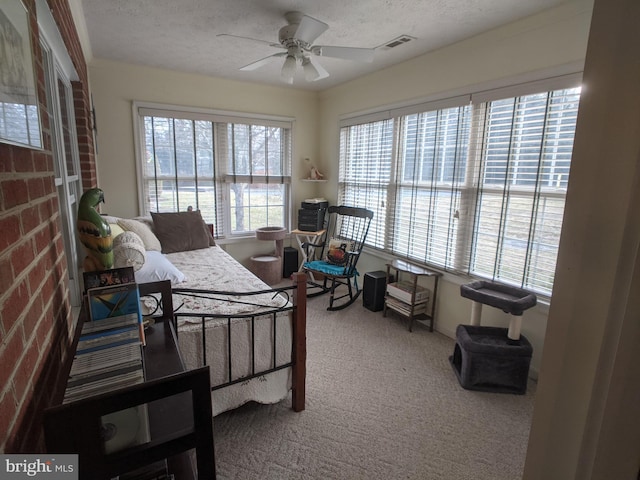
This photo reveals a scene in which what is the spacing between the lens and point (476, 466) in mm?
1677

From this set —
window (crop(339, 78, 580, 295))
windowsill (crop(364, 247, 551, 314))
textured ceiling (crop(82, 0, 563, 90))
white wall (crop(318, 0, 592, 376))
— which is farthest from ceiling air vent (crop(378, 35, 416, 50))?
windowsill (crop(364, 247, 551, 314))

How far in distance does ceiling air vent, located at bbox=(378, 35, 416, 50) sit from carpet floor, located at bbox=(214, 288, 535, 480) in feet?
8.32

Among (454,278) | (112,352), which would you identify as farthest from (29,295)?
(454,278)

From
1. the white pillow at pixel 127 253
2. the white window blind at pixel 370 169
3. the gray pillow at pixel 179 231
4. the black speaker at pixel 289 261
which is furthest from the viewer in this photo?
the black speaker at pixel 289 261

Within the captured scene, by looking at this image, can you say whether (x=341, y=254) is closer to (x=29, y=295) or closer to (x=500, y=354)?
(x=500, y=354)

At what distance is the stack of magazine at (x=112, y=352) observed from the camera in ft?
2.63

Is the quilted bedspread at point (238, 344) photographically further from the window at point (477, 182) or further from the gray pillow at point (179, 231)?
the window at point (477, 182)

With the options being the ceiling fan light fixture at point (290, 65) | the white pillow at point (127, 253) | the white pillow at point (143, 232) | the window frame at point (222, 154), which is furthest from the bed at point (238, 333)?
the window frame at point (222, 154)

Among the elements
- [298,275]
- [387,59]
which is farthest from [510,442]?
[387,59]

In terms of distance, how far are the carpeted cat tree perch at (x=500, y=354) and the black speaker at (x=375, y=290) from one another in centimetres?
114

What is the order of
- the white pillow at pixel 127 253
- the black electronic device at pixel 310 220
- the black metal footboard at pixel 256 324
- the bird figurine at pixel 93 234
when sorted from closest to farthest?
1. the bird figurine at pixel 93 234
2. the black metal footboard at pixel 256 324
3. the white pillow at pixel 127 253
4. the black electronic device at pixel 310 220

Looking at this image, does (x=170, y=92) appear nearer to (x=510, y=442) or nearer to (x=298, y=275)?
(x=298, y=275)

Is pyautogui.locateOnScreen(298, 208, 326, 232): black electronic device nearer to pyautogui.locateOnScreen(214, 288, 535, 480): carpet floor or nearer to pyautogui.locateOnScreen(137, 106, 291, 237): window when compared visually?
pyautogui.locateOnScreen(137, 106, 291, 237): window

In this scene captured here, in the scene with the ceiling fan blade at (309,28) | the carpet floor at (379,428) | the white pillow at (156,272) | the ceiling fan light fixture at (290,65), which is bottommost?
the carpet floor at (379,428)
